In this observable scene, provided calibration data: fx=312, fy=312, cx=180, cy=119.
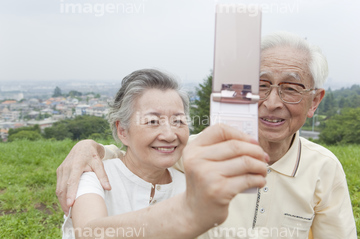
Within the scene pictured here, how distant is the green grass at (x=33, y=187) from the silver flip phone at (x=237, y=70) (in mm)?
3164

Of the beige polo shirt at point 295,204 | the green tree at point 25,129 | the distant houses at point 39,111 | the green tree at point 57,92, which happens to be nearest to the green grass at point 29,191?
the beige polo shirt at point 295,204

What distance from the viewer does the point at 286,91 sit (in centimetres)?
198

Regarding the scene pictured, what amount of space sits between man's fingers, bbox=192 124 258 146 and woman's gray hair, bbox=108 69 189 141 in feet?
3.97

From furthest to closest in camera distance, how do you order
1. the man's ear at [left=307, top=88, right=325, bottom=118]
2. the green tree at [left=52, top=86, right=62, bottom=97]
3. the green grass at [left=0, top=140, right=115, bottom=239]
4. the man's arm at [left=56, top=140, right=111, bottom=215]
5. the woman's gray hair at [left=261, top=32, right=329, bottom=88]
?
the green tree at [left=52, top=86, right=62, bottom=97] → the green grass at [left=0, top=140, right=115, bottom=239] → the man's ear at [left=307, top=88, right=325, bottom=118] → the woman's gray hair at [left=261, top=32, right=329, bottom=88] → the man's arm at [left=56, top=140, right=111, bottom=215]

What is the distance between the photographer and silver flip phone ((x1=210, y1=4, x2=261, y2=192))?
0.93 metres

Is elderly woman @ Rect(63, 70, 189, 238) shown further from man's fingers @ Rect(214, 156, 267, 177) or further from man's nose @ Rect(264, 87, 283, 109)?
man's fingers @ Rect(214, 156, 267, 177)

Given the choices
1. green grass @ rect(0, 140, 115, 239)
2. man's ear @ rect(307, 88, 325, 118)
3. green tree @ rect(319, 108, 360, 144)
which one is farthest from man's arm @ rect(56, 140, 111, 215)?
green tree @ rect(319, 108, 360, 144)

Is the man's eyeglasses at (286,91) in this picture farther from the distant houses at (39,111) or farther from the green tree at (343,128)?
the green tree at (343,128)

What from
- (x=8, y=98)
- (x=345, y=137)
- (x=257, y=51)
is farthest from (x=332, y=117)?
(x=257, y=51)

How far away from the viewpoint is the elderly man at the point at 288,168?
197cm

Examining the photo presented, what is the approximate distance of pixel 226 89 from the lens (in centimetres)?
93

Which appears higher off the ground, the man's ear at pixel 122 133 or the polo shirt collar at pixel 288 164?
the man's ear at pixel 122 133

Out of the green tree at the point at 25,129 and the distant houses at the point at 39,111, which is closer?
the distant houses at the point at 39,111

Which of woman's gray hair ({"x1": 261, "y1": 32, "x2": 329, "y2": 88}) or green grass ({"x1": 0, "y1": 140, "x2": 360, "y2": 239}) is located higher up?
woman's gray hair ({"x1": 261, "y1": 32, "x2": 329, "y2": 88})
